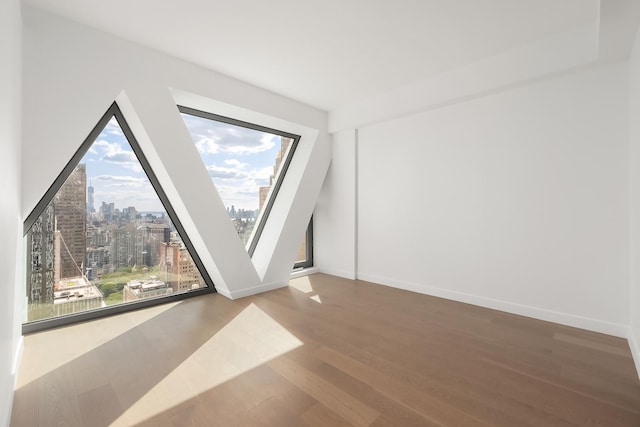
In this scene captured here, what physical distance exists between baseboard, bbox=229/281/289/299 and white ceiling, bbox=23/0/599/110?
2659mm

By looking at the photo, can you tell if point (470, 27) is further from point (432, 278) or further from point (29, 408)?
point (29, 408)

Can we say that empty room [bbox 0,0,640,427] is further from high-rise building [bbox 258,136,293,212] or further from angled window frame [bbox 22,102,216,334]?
high-rise building [bbox 258,136,293,212]

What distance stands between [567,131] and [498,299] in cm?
186

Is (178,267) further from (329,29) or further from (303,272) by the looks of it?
(329,29)

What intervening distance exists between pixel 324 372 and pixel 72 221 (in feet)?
9.17

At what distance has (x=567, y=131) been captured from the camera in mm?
2824

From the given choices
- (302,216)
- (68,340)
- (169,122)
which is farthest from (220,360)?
(302,216)

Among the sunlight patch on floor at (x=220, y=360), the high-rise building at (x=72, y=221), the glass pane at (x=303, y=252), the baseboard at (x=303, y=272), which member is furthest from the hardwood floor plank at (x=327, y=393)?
the glass pane at (x=303, y=252)

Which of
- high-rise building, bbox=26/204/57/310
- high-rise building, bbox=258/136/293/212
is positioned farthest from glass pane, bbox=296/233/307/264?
high-rise building, bbox=26/204/57/310

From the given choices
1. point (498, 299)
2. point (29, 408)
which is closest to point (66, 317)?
point (29, 408)

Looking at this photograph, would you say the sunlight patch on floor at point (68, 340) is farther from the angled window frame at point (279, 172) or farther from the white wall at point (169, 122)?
the angled window frame at point (279, 172)

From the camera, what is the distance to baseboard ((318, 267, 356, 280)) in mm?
4680

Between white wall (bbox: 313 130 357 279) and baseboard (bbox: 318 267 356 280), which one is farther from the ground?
white wall (bbox: 313 130 357 279)

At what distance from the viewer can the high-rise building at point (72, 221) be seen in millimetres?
2797
